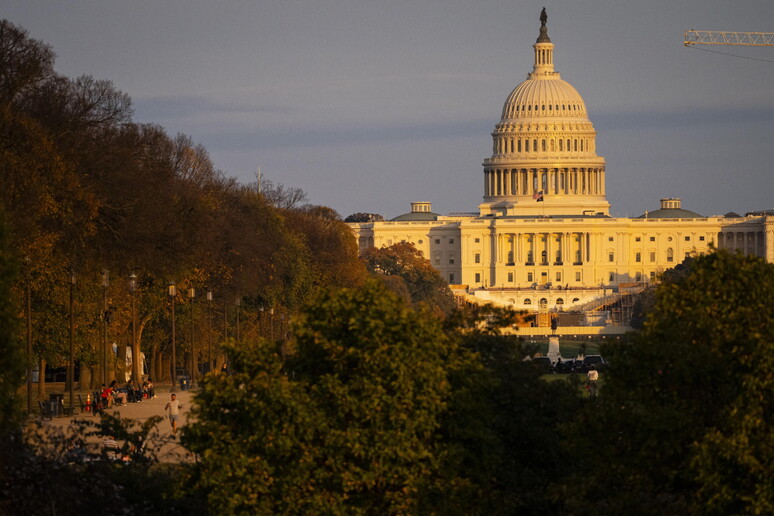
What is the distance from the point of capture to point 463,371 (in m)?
29.9

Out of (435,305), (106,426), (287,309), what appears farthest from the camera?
(435,305)

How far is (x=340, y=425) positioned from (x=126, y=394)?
3512 centimetres

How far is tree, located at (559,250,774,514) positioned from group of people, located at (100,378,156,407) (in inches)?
1224

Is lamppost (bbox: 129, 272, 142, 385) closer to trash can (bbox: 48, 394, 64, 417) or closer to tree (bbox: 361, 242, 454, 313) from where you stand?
trash can (bbox: 48, 394, 64, 417)

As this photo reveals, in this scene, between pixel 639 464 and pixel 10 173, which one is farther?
pixel 10 173

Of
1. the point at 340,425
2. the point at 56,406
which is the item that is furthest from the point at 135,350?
the point at 340,425

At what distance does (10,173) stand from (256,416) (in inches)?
991

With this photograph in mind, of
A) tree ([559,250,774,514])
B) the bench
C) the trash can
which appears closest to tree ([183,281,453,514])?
tree ([559,250,774,514])

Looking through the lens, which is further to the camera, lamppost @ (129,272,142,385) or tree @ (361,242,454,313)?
tree @ (361,242,454,313)

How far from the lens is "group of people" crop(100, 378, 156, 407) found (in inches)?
2275

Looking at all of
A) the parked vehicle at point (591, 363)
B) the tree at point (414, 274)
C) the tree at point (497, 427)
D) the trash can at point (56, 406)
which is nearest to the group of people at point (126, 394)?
the trash can at point (56, 406)

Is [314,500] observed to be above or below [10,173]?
below

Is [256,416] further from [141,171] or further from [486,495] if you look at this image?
[141,171]

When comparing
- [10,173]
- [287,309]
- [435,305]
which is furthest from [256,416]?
[435,305]
